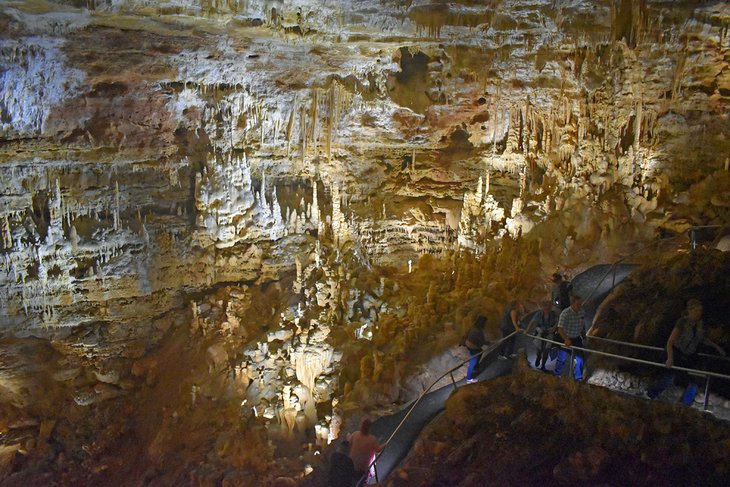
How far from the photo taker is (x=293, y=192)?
15047 millimetres

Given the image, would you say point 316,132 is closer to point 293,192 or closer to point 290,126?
point 290,126

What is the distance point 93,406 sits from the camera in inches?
512

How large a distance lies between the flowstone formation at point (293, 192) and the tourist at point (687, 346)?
4.00 m

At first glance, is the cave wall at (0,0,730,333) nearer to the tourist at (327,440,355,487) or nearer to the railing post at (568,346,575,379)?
the railing post at (568,346,575,379)

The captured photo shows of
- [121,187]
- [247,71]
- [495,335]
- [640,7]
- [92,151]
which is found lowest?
[495,335]

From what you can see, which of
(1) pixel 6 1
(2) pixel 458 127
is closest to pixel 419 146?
(2) pixel 458 127

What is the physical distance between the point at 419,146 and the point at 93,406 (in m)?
10.1

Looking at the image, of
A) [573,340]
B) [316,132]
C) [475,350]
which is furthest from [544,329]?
[316,132]

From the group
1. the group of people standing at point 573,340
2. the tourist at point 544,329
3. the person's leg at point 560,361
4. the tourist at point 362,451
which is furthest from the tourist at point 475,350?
the tourist at point 362,451

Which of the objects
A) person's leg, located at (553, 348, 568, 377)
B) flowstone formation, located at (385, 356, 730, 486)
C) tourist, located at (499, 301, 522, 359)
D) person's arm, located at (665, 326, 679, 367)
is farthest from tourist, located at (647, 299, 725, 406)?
tourist, located at (499, 301, 522, 359)

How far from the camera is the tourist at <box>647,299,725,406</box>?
4.97m

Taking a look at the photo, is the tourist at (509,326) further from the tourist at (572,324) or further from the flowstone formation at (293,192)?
the flowstone formation at (293,192)

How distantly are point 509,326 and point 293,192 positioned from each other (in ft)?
29.9

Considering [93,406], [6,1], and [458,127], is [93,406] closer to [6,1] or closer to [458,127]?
[6,1]
